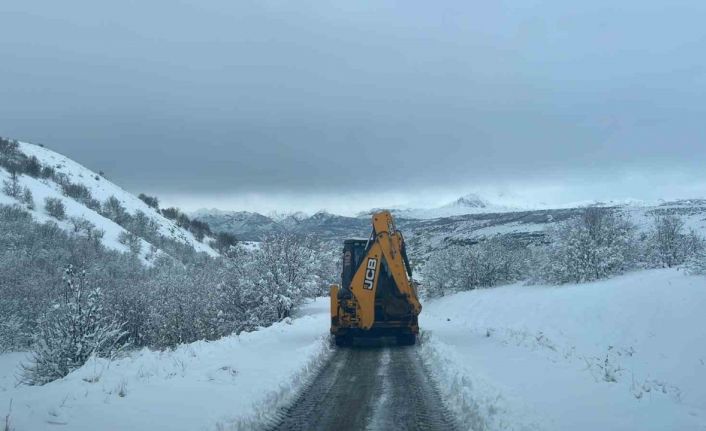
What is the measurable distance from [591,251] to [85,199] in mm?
111282

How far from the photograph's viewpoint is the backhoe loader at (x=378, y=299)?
18.4 meters

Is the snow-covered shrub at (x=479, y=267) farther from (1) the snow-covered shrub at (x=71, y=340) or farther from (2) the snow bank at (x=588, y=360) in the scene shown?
(1) the snow-covered shrub at (x=71, y=340)

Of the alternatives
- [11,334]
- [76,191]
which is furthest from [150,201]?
[11,334]

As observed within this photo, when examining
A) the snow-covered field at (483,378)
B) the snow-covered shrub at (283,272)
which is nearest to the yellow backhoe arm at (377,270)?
the snow-covered field at (483,378)

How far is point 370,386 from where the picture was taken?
1175cm

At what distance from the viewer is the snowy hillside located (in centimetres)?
9244

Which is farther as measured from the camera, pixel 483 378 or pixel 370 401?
pixel 483 378

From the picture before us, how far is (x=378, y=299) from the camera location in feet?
62.6

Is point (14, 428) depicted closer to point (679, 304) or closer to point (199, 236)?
point (679, 304)

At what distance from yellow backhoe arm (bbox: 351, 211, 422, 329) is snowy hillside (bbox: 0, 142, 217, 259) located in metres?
76.1

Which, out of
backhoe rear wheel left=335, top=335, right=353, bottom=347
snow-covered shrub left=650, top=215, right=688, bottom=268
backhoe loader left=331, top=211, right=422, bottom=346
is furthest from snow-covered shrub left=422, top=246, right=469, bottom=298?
backhoe rear wheel left=335, top=335, right=353, bottom=347

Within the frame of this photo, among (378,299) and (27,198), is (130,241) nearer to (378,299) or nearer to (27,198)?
(27,198)

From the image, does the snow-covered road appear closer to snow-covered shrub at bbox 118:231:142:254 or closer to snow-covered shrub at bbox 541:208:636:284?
snow-covered shrub at bbox 541:208:636:284

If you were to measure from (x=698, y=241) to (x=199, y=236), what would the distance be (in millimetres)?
127920
